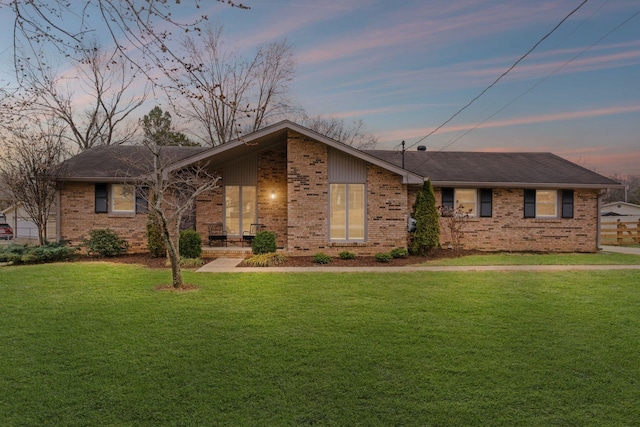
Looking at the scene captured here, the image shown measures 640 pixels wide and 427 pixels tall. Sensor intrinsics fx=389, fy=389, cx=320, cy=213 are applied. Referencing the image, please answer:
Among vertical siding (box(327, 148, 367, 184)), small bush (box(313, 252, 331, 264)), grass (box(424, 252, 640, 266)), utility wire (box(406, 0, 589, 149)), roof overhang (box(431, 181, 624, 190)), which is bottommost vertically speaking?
grass (box(424, 252, 640, 266))

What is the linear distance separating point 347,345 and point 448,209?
11452 millimetres

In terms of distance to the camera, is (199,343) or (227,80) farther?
(227,80)

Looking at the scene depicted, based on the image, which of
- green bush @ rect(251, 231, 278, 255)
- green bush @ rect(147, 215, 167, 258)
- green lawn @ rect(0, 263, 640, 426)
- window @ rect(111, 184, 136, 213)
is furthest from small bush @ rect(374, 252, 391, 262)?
window @ rect(111, 184, 136, 213)

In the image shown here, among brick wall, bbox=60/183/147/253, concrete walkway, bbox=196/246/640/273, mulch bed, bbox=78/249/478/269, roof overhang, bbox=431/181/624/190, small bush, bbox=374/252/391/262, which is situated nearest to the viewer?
concrete walkway, bbox=196/246/640/273

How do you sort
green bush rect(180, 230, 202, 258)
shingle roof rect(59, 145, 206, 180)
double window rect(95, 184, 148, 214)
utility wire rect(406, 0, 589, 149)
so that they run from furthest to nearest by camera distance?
double window rect(95, 184, 148, 214), shingle roof rect(59, 145, 206, 180), green bush rect(180, 230, 202, 258), utility wire rect(406, 0, 589, 149)

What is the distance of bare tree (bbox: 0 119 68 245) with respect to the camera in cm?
1375

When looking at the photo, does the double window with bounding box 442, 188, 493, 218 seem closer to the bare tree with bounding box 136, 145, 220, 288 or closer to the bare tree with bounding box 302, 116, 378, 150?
the bare tree with bounding box 136, 145, 220, 288

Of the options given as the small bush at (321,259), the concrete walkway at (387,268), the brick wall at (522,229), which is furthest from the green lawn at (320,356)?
the brick wall at (522,229)

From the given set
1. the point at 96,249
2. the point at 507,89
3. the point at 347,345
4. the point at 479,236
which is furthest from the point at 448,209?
the point at 96,249

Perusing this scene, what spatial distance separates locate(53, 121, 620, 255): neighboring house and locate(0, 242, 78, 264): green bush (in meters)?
1.56

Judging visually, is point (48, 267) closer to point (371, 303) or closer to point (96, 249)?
point (96, 249)

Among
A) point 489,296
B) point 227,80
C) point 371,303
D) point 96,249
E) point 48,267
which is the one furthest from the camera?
point 227,80

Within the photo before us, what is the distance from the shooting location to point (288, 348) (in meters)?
4.92

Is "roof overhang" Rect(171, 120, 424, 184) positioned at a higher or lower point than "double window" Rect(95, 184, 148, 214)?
higher
